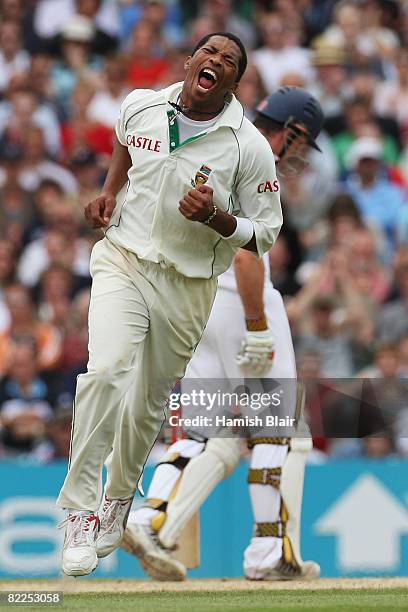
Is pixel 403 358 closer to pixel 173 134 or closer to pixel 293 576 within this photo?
pixel 293 576

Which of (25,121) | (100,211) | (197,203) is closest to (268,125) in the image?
(100,211)

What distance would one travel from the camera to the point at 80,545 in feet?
19.7

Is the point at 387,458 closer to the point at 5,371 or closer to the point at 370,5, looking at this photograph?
the point at 5,371

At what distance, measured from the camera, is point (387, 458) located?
9.70m

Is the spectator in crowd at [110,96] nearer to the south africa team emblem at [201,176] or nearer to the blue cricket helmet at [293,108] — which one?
the blue cricket helmet at [293,108]

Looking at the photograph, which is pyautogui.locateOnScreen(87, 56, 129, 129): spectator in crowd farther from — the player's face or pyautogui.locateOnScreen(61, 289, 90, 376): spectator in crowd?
the player's face

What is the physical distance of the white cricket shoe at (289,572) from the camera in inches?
298

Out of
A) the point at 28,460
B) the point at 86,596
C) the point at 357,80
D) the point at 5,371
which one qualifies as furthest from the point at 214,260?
the point at 357,80

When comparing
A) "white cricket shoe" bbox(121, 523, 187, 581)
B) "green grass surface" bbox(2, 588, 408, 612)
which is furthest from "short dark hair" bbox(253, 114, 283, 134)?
"green grass surface" bbox(2, 588, 408, 612)

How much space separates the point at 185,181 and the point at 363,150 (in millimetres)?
6885

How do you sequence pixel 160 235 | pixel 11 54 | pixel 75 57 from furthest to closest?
pixel 75 57, pixel 11 54, pixel 160 235

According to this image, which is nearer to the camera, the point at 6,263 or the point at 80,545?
the point at 80,545

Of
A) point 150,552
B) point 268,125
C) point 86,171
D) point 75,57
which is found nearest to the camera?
point 150,552

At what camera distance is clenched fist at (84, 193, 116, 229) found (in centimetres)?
630
